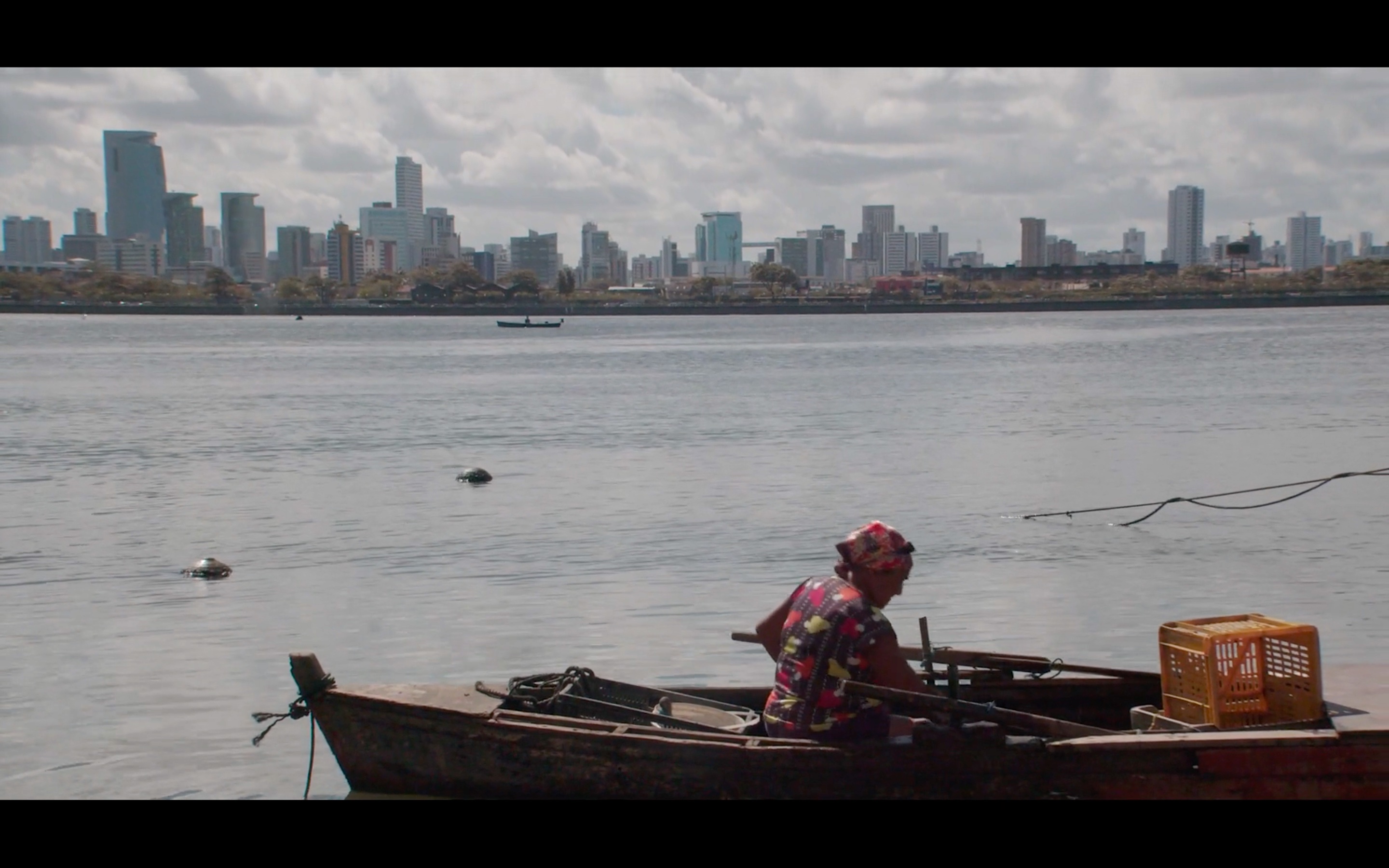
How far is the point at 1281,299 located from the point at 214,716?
672ft

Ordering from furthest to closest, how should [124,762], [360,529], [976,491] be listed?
[976,491] < [360,529] < [124,762]

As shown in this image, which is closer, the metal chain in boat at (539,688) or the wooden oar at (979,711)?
the wooden oar at (979,711)

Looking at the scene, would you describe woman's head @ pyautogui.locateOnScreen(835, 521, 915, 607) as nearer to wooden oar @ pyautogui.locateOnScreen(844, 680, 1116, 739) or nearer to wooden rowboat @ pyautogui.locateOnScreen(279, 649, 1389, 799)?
wooden oar @ pyautogui.locateOnScreen(844, 680, 1116, 739)

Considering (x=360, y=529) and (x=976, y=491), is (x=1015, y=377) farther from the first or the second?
(x=360, y=529)

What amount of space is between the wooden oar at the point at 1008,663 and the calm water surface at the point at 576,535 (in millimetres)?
3568

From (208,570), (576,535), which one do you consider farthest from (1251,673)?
(576,535)

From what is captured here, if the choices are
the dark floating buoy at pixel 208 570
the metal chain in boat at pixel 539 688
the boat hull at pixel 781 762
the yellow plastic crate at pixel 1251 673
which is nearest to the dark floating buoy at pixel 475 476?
the dark floating buoy at pixel 208 570

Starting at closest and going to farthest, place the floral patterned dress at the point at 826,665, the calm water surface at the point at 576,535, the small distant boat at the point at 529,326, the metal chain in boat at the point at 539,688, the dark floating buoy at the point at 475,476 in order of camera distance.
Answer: the floral patterned dress at the point at 826,665 → the metal chain in boat at the point at 539,688 → the calm water surface at the point at 576,535 → the dark floating buoy at the point at 475,476 → the small distant boat at the point at 529,326

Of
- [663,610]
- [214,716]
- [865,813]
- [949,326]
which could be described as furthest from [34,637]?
[949,326]

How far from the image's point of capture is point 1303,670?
8.71 m

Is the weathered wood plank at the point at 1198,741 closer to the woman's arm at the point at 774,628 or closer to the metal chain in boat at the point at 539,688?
the woman's arm at the point at 774,628

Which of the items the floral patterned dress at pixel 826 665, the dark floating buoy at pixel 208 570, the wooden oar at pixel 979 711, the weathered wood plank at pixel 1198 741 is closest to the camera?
the floral patterned dress at pixel 826 665

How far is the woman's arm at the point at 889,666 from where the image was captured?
26.5 feet

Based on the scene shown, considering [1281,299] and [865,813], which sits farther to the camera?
[1281,299]
